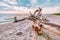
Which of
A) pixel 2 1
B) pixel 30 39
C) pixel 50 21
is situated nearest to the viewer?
pixel 30 39

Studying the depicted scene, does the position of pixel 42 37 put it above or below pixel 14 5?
below

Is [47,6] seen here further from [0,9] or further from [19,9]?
[0,9]

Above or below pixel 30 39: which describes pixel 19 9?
above

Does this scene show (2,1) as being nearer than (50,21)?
Yes

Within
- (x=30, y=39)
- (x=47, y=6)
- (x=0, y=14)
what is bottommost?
(x=30, y=39)

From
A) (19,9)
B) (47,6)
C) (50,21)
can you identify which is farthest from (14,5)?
(50,21)

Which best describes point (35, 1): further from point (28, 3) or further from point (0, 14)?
point (0, 14)

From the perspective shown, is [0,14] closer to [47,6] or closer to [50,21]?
[47,6]

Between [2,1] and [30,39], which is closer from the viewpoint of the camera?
[30,39]

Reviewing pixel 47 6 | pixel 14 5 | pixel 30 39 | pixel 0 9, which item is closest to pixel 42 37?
pixel 30 39

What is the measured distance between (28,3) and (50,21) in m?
1.11

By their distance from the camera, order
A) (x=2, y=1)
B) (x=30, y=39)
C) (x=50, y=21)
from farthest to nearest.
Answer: (x=50, y=21) → (x=2, y=1) → (x=30, y=39)

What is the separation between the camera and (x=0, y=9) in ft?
8.93

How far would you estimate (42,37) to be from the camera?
2.40m
